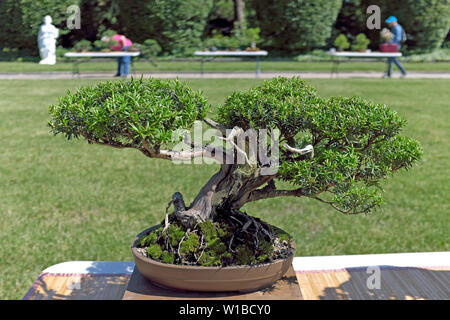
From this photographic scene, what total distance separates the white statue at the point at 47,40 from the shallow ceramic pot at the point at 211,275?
665 inches

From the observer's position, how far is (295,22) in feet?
67.3

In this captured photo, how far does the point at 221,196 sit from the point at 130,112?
0.74 meters

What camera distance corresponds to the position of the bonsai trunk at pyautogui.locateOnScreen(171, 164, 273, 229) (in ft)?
8.20

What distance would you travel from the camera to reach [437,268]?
3326 millimetres

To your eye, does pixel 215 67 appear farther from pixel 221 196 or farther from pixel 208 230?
pixel 208 230

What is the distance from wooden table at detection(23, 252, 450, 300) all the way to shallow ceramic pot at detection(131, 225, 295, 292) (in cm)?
60

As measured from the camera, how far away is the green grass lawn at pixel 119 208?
4.41 meters

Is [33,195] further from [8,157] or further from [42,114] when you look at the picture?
[42,114]

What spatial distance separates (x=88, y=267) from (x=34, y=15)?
62.1ft

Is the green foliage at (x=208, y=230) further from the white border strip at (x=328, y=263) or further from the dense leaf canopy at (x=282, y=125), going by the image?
the white border strip at (x=328, y=263)

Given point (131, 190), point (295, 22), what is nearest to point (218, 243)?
point (131, 190)

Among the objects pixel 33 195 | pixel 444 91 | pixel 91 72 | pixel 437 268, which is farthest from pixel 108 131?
pixel 91 72

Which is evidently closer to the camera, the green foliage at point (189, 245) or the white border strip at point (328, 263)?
the green foliage at point (189, 245)

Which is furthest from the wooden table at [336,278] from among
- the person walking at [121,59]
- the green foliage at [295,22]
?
the green foliage at [295,22]
